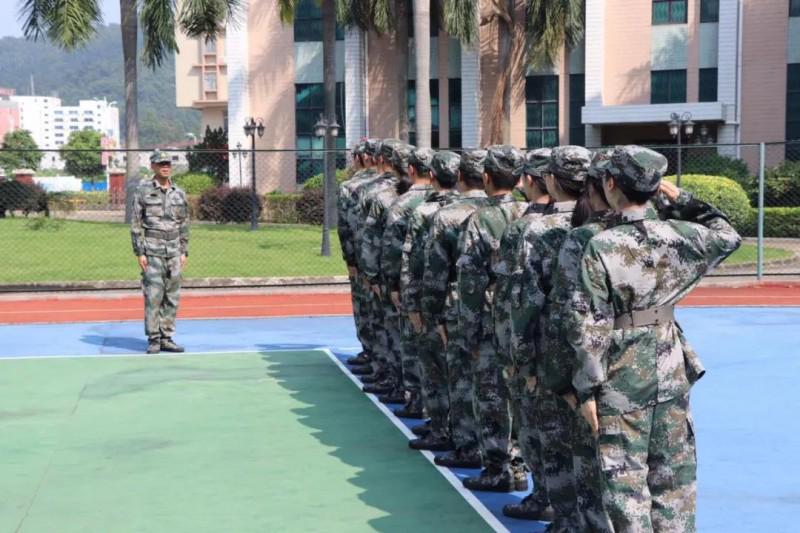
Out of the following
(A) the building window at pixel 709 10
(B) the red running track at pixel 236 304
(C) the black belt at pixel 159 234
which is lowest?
(B) the red running track at pixel 236 304

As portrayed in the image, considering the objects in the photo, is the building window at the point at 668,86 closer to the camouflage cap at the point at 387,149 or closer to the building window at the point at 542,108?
the building window at the point at 542,108

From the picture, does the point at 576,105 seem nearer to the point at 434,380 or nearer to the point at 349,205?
the point at 349,205

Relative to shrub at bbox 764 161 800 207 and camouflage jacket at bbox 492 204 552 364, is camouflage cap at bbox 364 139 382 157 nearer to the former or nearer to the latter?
→ camouflage jacket at bbox 492 204 552 364

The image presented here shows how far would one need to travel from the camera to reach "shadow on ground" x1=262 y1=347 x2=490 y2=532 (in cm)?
596

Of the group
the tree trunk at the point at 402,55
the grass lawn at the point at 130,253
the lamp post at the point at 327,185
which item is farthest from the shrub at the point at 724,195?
the tree trunk at the point at 402,55

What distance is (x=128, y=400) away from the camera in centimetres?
934

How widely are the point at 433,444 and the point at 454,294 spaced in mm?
1195

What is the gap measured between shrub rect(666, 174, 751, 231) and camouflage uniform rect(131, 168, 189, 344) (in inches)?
716

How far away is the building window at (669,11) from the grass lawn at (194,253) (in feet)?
48.5

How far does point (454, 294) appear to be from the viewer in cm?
694

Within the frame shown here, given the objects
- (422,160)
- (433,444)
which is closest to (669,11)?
(422,160)

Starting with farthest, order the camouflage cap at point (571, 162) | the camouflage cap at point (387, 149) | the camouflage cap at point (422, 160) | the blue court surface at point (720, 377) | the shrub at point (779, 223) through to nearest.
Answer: the shrub at point (779, 223), the camouflage cap at point (387, 149), the camouflage cap at point (422, 160), the blue court surface at point (720, 377), the camouflage cap at point (571, 162)

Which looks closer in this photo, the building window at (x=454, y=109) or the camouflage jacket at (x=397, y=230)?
the camouflage jacket at (x=397, y=230)

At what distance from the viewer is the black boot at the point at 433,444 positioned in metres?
7.45
